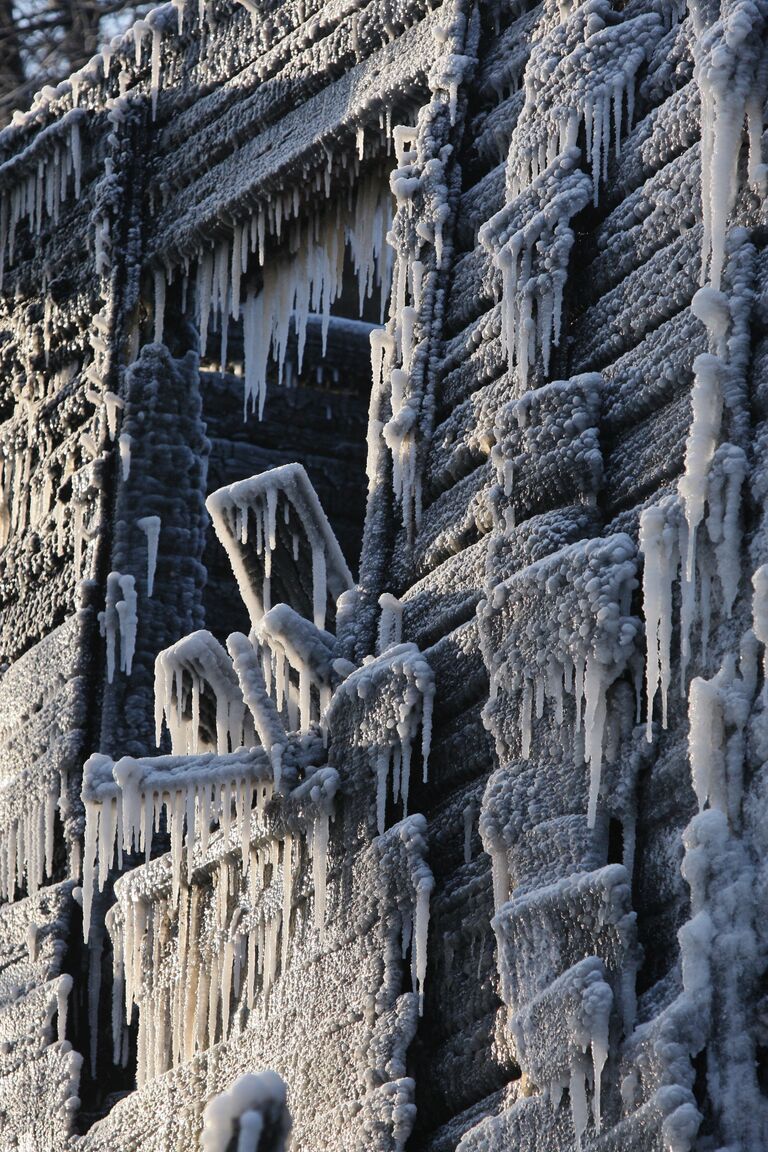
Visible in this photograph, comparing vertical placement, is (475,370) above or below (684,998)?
above

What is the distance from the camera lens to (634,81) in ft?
20.7

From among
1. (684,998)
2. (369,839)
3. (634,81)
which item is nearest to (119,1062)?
(369,839)

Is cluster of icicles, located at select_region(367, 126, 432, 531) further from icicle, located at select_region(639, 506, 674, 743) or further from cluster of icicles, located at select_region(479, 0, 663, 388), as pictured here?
icicle, located at select_region(639, 506, 674, 743)

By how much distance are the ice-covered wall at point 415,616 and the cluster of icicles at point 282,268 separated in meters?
0.02

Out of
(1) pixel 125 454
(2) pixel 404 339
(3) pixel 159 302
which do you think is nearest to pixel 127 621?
(1) pixel 125 454

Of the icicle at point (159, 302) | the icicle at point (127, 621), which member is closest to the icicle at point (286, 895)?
the icicle at point (127, 621)

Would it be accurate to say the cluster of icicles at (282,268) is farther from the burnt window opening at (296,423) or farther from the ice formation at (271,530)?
the ice formation at (271,530)

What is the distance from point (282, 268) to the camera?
28.0ft

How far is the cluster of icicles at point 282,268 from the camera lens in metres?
8.08

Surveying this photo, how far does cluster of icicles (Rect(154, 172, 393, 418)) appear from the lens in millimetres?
8078

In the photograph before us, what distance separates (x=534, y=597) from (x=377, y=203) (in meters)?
2.90

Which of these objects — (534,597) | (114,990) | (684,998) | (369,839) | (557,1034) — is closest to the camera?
(684,998)

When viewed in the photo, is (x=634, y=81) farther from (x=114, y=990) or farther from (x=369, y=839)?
(x=114, y=990)

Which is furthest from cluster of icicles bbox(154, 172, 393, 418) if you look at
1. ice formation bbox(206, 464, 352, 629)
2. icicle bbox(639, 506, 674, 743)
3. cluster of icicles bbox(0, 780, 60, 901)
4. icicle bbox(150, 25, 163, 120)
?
icicle bbox(639, 506, 674, 743)
